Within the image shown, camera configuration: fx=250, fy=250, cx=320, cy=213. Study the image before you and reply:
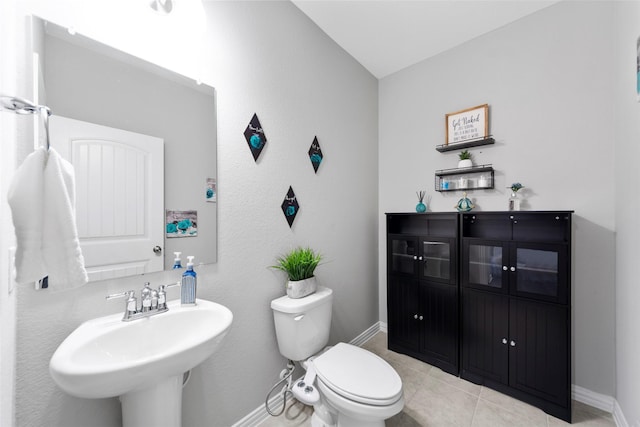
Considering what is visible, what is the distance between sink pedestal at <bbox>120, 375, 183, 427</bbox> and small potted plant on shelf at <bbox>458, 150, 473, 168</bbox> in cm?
237

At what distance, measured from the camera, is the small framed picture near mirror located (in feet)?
6.85

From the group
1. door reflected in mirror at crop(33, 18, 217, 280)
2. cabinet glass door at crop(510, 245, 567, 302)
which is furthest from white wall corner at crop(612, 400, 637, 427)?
door reflected in mirror at crop(33, 18, 217, 280)

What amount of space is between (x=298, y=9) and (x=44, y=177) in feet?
6.35

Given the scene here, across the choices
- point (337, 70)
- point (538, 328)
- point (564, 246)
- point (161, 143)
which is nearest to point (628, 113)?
point (564, 246)

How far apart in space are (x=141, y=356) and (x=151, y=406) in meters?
0.18

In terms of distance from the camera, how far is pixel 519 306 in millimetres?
1701

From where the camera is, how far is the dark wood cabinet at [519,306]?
Result: 1567 millimetres

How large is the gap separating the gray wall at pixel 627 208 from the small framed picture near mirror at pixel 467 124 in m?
0.72

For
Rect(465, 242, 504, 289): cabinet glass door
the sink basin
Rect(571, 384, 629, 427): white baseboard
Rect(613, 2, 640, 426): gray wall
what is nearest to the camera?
the sink basin

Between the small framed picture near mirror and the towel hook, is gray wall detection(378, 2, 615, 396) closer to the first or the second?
the small framed picture near mirror

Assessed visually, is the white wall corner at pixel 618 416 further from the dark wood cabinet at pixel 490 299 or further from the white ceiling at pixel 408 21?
the white ceiling at pixel 408 21

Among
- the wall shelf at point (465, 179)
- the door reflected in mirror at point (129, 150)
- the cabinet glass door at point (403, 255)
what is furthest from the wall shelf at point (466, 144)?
the door reflected in mirror at point (129, 150)

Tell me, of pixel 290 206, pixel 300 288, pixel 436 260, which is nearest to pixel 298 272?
pixel 300 288

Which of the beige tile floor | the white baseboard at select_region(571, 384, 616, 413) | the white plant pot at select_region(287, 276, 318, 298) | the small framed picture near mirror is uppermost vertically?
the small framed picture near mirror
